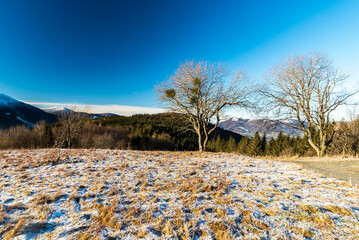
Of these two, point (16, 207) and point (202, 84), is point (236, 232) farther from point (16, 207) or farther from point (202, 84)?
point (202, 84)

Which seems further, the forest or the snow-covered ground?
the forest

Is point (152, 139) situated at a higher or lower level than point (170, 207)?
lower

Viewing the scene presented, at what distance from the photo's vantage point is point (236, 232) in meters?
2.58

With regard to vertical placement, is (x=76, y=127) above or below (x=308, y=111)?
below

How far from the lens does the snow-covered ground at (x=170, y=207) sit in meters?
2.56

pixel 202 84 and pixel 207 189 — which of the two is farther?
pixel 202 84

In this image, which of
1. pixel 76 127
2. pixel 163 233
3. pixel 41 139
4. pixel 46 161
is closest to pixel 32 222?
pixel 163 233

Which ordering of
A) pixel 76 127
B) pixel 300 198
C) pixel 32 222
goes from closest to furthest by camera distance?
pixel 32 222 < pixel 300 198 < pixel 76 127

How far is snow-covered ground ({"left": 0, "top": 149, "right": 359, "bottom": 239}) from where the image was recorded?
2561 millimetres

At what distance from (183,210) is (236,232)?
1.15 meters

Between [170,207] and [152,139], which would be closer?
[170,207]

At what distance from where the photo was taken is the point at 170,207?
341 cm

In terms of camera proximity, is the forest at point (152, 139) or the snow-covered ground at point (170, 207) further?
the forest at point (152, 139)

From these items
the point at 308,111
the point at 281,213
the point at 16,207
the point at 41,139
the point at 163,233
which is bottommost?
the point at 41,139
